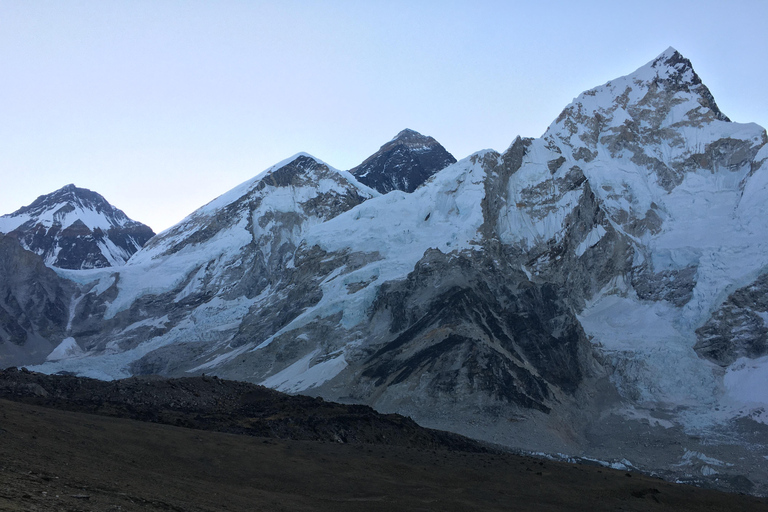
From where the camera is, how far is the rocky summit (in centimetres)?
10906

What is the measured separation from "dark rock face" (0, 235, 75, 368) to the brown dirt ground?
133739mm

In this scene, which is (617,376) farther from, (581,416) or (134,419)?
(134,419)

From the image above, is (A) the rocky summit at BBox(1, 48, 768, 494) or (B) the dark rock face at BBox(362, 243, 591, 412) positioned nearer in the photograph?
(A) the rocky summit at BBox(1, 48, 768, 494)

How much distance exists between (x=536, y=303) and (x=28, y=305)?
11763 cm

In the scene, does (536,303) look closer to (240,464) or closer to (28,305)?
(240,464)

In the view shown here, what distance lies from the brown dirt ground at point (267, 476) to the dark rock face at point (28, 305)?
439ft

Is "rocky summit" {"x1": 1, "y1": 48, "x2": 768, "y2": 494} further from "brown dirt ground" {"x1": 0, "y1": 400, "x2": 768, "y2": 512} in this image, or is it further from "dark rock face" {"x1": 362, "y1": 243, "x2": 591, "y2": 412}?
"brown dirt ground" {"x1": 0, "y1": 400, "x2": 768, "y2": 512}

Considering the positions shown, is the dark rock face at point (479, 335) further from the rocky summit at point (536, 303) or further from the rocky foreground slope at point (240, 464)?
the rocky foreground slope at point (240, 464)

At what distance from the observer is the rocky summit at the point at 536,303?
109062 millimetres

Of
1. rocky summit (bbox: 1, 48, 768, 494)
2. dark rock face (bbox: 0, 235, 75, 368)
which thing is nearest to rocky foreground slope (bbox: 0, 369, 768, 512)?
rocky summit (bbox: 1, 48, 768, 494)

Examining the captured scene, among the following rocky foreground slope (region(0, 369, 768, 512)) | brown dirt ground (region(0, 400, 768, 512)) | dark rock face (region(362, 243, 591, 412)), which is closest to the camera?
brown dirt ground (region(0, 400, 768, 512))

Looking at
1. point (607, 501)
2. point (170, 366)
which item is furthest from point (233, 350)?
point (607, 501)

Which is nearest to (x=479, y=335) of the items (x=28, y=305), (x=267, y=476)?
(x=267, y=476)

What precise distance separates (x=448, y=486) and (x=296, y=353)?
96.8 meters
